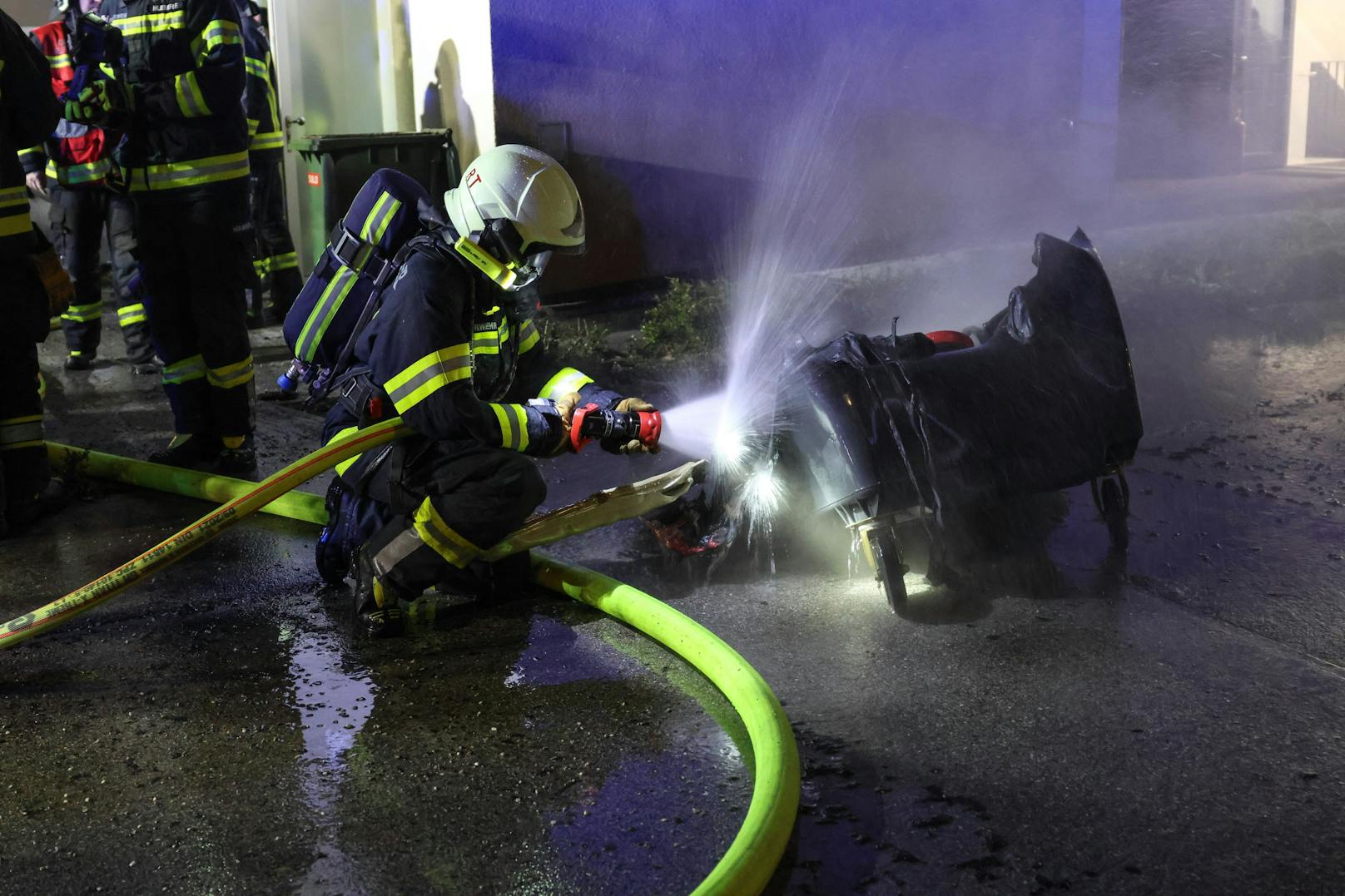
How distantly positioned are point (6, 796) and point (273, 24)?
263 inches

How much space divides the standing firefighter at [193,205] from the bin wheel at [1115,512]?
3525 mm

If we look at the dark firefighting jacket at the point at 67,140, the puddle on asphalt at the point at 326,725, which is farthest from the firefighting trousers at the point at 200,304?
the puddle on asphalt at the point at 326,725

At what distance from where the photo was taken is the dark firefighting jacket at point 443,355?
356 centimetres

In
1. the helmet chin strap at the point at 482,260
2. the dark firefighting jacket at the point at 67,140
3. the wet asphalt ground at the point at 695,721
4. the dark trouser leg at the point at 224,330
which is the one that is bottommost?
the wet asphalt ground at the point at 695,721

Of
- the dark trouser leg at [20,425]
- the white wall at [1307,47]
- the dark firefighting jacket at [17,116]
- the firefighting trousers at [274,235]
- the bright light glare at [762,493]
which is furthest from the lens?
the white wall at [1307,47]

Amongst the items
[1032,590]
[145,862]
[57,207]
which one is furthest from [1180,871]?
[57,207]

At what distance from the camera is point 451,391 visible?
3.58 metres

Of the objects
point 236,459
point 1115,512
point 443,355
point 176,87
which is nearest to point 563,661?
point 443,355

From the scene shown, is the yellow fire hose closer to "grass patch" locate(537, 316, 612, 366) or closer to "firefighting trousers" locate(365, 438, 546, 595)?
"firefighting trousers" locate(365, 438, 546, 595)

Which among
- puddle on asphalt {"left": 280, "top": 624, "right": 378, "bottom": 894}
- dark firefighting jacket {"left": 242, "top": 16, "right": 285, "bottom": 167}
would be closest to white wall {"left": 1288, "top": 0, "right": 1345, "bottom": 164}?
dark firefighting jacket {"left": 242, "top": 16, "right": 285, "bottom": 167}

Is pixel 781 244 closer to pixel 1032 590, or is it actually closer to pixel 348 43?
pixel 348 43

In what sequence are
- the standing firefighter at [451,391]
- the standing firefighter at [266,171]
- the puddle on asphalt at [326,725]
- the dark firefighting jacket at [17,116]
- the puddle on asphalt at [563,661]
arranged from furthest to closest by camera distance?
1. the standing firefighter at [266,171]
2. the dark firefighting jacket at [17,116]
3. the standing firefighter at [451,391]
4. the puddle on asphalt at [563,661]
5. the puddle on asphalt at [326,725]

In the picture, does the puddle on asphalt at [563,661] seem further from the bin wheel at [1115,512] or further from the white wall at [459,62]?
the white wall at [459,62]

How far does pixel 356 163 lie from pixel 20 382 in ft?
11.0
